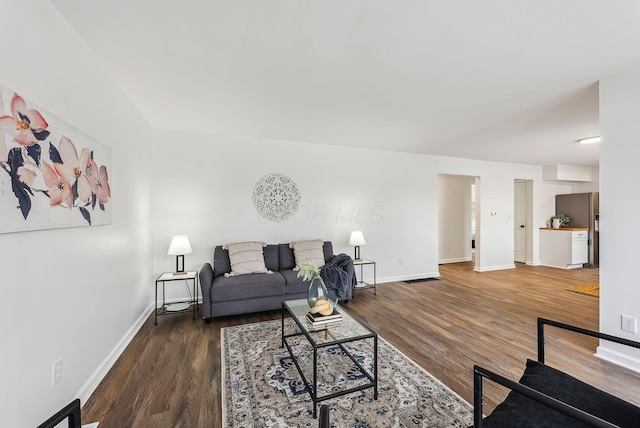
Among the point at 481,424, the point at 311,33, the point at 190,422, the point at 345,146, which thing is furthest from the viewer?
the point at 345,146

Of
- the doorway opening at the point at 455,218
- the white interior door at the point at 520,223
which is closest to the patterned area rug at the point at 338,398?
the doorway opening at the point at 455,218

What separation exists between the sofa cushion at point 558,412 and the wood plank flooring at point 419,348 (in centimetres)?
69

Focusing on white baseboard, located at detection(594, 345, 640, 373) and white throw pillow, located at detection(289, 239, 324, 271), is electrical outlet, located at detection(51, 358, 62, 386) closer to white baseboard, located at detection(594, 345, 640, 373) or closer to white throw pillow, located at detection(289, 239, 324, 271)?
white throw pillow, located at detection(289, 239, 324, 271)

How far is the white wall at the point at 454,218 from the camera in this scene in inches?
275

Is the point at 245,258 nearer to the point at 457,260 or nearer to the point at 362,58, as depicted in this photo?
the point at 362,58

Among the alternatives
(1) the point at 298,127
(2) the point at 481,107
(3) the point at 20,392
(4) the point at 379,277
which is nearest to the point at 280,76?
(1) the point at 298,127

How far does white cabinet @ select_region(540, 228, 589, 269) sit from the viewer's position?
20.2ft

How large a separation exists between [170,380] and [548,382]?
2379 mm

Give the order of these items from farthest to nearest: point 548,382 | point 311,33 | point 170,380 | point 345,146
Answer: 1. point 345,146
2. point 170,380
3. point 311,33
4. point 548,382

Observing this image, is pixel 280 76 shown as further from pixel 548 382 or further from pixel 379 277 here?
pixel 379 277

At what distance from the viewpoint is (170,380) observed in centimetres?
206

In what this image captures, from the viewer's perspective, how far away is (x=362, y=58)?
206 cm

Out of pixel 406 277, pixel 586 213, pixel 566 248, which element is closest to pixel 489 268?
pixel 566 248

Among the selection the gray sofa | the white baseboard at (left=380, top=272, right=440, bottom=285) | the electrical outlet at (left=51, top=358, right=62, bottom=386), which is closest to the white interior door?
the white baseboard at (left=380, top=272, right=440, bottom=285)
